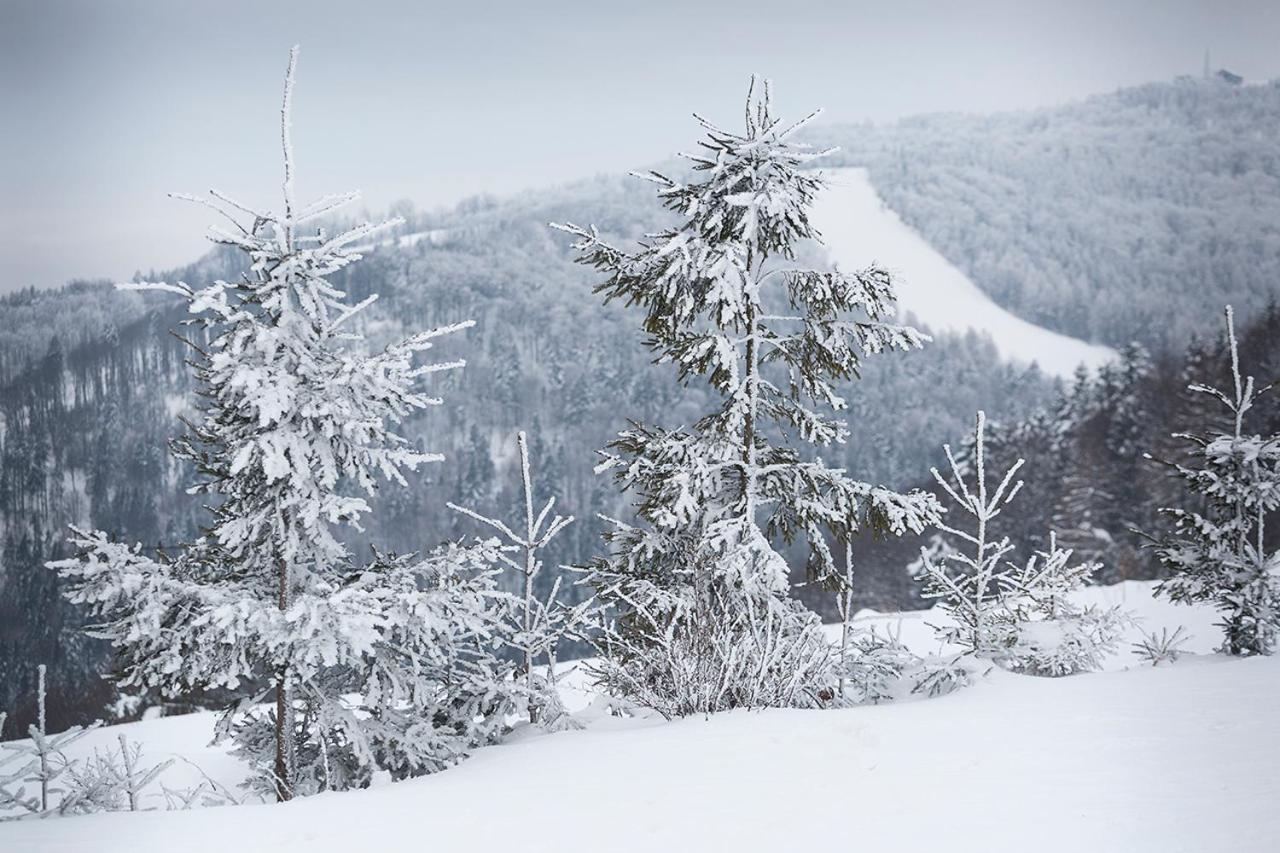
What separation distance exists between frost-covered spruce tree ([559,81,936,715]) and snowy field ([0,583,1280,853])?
1608mm

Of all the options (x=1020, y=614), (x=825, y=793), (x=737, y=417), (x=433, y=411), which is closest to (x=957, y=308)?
(x=433, y=411)

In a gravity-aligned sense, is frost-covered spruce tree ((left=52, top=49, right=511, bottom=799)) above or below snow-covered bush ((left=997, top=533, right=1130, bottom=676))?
above

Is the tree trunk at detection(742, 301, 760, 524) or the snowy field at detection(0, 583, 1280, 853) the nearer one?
the snowy field at detection(0, 583, 1280, 853)

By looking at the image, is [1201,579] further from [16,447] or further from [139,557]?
[16,447]

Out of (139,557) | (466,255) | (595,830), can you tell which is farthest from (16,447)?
(466,255)

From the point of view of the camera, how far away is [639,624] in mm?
8031

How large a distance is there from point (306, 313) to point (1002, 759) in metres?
5.44

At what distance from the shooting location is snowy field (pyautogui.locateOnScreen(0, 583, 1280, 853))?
4113mm

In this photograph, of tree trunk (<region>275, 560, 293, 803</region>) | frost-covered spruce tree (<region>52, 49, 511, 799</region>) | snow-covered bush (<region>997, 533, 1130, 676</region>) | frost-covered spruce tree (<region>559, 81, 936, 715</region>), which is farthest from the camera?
snow-covered bush (<region>997, 533, 1130, 676</region>)

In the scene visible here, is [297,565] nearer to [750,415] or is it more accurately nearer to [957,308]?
[750,415]

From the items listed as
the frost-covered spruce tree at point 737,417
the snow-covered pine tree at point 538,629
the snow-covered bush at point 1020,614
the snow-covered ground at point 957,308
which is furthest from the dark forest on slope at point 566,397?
the snow-covered bush at point 1020,614

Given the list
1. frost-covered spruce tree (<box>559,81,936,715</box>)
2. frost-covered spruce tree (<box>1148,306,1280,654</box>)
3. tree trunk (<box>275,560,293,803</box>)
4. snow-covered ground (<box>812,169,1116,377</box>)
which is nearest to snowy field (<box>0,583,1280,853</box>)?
tree trunk (<box>275,560,293,803</box>)

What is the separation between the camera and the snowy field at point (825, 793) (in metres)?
4.11

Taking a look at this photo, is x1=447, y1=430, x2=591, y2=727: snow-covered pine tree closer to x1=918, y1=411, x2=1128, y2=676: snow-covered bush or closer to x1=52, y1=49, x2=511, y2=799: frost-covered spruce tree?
x1=52, y1=49, x2=511, y2=799: frost-covered spruce tree
